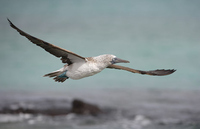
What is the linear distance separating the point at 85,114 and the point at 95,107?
1023 mm

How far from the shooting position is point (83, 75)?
8125 millimetres

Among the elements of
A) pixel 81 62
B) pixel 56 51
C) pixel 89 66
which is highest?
pixel 56 51

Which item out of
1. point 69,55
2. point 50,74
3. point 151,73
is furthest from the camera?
point 151,73

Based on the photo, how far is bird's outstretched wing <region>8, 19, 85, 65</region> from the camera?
742 cm

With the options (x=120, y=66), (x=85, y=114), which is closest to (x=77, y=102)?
(x=85, y=114)

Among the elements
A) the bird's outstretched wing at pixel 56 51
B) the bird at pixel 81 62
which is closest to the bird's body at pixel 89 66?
the bird at pixel 81 62

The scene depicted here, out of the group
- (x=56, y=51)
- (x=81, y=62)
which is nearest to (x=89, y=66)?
(x=81, y=62)

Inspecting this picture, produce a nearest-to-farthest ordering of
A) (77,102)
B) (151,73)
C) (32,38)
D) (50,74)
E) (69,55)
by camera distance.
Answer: (32,38) < (69,55) < (50,74) < (151,73) < (77,102)

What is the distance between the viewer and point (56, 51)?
790cm

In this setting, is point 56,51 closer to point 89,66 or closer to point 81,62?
point 81,62

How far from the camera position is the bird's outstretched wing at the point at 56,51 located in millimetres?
7425

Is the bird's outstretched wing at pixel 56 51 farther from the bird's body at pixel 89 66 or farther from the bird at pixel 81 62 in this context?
the bird's body at pixel 89 66

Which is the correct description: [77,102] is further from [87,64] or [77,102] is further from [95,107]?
[87,64]

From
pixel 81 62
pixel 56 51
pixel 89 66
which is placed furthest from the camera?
pixel 81 62
